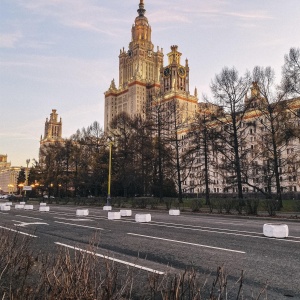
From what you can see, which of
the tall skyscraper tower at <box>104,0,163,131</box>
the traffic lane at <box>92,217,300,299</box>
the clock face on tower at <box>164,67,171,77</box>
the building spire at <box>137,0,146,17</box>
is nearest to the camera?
the traffic lane at <box>92,217,300,299</box>

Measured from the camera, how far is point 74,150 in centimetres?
6169

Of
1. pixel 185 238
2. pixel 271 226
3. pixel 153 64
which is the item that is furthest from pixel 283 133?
pixel 153 64

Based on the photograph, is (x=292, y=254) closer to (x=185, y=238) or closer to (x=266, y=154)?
(x=185, y=238)

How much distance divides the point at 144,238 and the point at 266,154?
25.0m

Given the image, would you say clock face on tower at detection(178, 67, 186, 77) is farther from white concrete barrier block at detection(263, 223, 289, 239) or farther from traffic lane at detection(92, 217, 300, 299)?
traffic lane at detection(92, 217, 300, 299)

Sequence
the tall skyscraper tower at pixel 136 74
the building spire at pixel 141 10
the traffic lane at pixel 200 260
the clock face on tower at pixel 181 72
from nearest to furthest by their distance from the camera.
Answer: the traffic lane at pixel 200 260
the clock face on tower at pixel 181 72
the tall skyscraper tower at pixel 136 74
the building spire at pixel 141 10

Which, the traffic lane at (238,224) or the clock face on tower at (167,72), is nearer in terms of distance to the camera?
the traffic lane at (238,224)

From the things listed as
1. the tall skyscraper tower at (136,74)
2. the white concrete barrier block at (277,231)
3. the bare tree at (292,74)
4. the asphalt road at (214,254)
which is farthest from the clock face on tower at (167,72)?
the asphalt road at (214,254)

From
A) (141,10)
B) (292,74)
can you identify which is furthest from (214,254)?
(141,10)

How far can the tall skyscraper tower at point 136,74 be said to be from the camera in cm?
17850

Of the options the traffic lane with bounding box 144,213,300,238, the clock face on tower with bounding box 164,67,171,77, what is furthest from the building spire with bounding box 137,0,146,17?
the traffic lane with bounding box 144,213,300,238

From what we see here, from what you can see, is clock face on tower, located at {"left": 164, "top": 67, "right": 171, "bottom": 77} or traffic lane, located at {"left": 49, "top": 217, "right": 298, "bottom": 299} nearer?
traffic lane, located at {"left": 49, "top": 217, "right": 298, "bottom": 299}

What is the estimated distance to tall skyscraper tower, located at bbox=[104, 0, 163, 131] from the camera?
17850cm

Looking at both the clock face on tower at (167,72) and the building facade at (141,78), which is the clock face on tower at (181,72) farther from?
the clock face on tower at (167,72)
